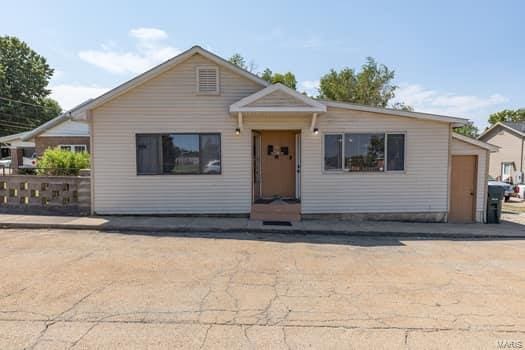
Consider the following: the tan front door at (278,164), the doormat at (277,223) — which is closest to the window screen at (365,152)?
the tan front door at (278,164)

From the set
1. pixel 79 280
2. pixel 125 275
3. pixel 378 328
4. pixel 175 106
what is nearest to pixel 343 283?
pixel 378 328

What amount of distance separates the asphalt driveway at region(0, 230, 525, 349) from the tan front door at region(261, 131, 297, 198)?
4.37m

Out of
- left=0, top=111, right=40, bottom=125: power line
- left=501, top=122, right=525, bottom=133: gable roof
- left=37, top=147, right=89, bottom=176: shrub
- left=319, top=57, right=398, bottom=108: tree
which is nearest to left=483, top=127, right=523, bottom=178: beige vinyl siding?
left=501, top=122, right=525, bottom=133: gable roof

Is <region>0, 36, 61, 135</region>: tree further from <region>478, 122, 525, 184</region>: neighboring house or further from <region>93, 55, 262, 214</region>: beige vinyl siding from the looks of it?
<region>478, 122, 525, 184</region>: neighboring house

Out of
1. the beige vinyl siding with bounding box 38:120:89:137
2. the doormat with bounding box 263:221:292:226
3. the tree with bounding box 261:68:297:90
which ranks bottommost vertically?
the doormat with bounding box 263:221:292:226

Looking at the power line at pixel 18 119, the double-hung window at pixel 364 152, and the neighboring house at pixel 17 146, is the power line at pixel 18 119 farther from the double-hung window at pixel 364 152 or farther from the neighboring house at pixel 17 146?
the double-hung window at pixel 364 152

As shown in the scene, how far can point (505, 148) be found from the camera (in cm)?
2870

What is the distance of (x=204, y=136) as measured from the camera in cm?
961

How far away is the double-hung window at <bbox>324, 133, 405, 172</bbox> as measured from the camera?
9.61 m

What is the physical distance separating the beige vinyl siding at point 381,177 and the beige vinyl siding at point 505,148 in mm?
23131

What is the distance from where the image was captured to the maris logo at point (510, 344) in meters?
3.11

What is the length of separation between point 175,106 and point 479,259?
8521mm

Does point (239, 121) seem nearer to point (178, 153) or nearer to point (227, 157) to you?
point (227, 157)

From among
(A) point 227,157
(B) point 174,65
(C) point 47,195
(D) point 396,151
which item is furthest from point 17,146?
(D) point 396,151
